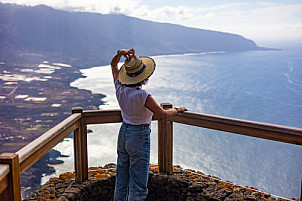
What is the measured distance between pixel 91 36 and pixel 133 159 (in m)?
61.1

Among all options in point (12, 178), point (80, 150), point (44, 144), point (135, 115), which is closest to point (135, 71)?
point (135, 115)

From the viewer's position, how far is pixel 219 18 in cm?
7162

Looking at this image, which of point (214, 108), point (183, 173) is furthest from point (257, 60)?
point (183, 173)

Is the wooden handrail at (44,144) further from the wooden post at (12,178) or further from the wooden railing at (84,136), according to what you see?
the wooden post at (12,178)

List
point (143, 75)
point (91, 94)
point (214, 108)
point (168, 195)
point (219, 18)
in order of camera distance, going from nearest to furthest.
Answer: point (143, 75) → point (168, 195) → point (91, 94) → point (214, 108) → point (219, 18)

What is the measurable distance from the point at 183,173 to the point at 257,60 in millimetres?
58059

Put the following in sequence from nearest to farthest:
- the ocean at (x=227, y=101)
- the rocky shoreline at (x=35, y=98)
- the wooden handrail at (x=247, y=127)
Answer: the wooden handrail at (x=247, y=127) < the ocean at (x=227, y=101) < the rocky shoreline at (x=35, y=98)

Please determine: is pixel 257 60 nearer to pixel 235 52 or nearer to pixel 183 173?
pixel 235 52

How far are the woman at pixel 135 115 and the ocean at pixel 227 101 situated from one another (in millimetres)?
21028

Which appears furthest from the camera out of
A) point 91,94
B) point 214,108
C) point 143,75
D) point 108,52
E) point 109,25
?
point 109,25

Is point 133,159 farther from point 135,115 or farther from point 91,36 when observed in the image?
point 91,36

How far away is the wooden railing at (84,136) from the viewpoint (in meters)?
1.70

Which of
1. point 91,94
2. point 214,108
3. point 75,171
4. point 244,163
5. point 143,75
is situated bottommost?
point 244,163

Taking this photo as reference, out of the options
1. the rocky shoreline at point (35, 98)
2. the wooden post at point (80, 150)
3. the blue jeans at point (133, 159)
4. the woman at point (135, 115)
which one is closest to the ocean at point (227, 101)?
the rocky shoreline at point (35, 98)
